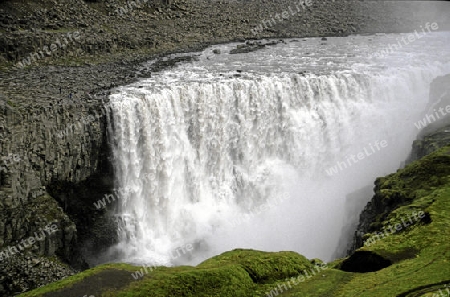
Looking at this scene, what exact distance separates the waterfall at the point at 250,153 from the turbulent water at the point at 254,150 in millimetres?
74

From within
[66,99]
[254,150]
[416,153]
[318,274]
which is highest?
[66,99]

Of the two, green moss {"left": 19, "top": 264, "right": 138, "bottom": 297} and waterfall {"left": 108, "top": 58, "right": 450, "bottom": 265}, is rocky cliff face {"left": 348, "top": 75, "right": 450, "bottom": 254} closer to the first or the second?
waterfall {"left": 108, "top": 58, "right": 450, "bottom": 265}

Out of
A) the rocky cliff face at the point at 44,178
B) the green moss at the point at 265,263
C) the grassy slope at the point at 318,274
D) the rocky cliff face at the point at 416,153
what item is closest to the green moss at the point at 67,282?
the grassy slope at the point at 318,274

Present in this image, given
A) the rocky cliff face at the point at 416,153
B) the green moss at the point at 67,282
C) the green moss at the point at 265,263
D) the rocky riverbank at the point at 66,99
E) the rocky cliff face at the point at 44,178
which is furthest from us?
the rocky riverbank at the point at 66,99

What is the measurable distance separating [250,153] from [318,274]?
65.8ft

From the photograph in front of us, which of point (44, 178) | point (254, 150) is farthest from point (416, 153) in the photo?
point (44, 178)

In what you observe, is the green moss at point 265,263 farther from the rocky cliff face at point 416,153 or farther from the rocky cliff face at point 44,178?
the rocky cliff face at point 44,178

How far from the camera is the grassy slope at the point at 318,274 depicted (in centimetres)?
1094

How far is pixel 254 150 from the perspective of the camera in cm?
3275

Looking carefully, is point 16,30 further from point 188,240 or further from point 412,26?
point 412,26

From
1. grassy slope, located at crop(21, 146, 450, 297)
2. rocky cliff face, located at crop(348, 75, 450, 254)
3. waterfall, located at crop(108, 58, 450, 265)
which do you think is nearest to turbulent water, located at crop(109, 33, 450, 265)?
waterfall, located at crop(108, 58, 450, 265)

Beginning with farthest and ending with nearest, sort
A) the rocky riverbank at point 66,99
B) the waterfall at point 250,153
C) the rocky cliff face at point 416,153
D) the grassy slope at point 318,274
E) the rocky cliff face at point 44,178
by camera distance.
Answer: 1. the waterfall at point 250,153
2. the rocky riverbank at point 66,99
3. the rocky cliff face at point 44,178
4. the rocky cliff face at point 416,153
5. the grassy slope at point 318,274

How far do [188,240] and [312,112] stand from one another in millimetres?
13991

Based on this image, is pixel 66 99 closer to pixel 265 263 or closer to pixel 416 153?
pixel 265 263
